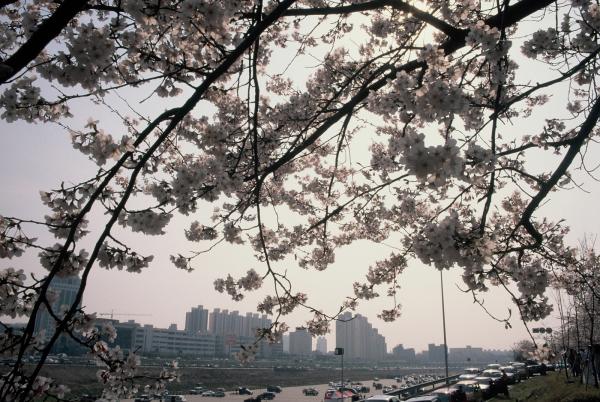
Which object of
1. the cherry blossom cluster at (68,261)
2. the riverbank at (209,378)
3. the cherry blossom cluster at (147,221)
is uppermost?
the cherry blossom cluster at (147,221)

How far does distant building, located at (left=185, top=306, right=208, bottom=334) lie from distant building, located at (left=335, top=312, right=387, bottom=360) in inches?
2388

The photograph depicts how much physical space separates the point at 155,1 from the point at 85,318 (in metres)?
3.12

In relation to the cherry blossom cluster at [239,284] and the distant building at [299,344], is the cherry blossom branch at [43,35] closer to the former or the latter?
the cherry blossom cluster at [239,284]

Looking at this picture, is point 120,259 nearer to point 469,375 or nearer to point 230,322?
point 469,375

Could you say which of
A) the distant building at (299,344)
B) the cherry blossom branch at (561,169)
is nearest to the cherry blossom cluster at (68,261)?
the cherry blossom branch at (561,169)

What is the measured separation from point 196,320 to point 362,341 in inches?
2850

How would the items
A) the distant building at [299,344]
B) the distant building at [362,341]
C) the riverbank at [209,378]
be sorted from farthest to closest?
the distant building at [299,344] < the distant building at [362,341] < the riverbank at [209,378]

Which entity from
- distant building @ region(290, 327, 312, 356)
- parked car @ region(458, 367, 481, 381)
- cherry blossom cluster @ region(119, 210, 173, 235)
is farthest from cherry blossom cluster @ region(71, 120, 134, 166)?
distant building @ region(290, 327, 312, 356)

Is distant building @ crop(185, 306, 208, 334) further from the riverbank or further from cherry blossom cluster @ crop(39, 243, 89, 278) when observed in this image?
cherry blossom cluster @ crop(39, 243, 89, 278)

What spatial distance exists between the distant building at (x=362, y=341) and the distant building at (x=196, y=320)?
6065 centimetres

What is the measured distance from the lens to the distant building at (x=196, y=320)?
179 metres

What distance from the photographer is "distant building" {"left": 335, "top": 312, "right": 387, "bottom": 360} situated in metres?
165

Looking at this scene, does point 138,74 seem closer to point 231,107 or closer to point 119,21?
point 119,21

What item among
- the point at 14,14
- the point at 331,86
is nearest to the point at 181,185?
the point at 14,14
